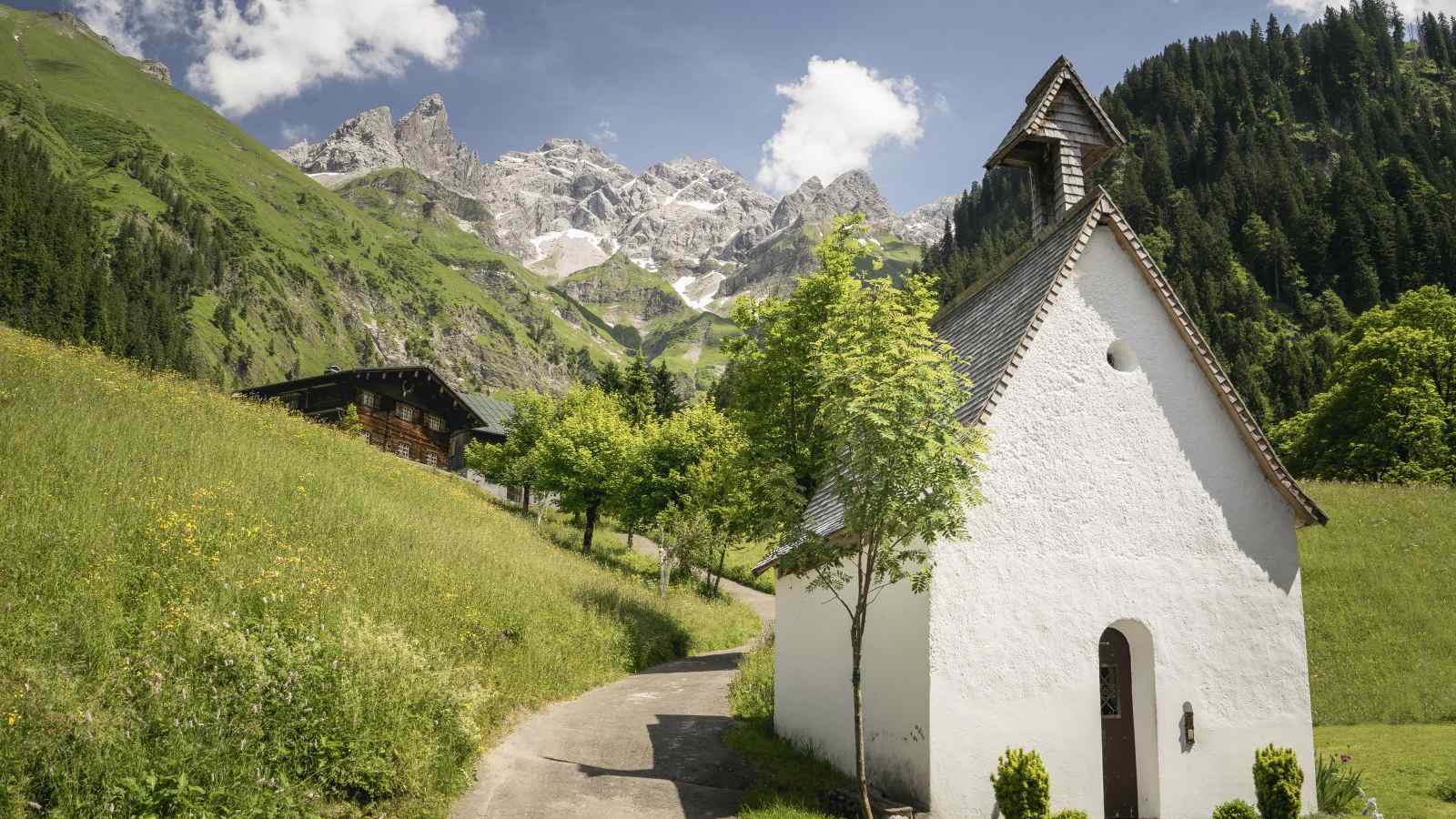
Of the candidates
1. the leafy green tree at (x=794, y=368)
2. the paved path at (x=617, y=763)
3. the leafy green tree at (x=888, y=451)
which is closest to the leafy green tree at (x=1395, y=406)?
the leafy green tree at (x=794, y=368)

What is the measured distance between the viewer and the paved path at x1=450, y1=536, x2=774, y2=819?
10.1 meters

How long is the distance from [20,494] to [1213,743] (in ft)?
58.6

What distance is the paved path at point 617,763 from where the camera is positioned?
10.1 metres

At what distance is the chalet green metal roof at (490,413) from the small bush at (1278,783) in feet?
206

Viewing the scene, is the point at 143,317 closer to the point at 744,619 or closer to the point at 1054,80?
the point at 744,619

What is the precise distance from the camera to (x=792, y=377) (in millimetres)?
20844

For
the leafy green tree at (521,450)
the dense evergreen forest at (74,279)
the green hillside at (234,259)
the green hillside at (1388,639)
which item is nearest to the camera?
the green hillside at (1388,639)

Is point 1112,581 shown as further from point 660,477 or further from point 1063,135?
point 660,477

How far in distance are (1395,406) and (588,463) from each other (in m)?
46.8

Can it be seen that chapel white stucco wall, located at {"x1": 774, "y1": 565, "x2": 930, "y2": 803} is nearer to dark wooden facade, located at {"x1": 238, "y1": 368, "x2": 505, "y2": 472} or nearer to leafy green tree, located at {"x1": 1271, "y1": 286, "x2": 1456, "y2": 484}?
leafy green tree, located at {"x1": 1271, "y1": 286, "x2": 1456, "y2": 484}

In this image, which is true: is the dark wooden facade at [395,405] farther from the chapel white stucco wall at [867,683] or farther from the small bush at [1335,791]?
the small bush at [1335,791]

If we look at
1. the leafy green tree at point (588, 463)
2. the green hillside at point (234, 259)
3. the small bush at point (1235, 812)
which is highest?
the green hillside at point (234, 259)

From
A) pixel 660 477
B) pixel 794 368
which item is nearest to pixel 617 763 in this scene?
pixel 794 368

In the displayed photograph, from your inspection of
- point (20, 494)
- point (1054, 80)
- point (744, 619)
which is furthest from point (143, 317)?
point (1054, 80)
